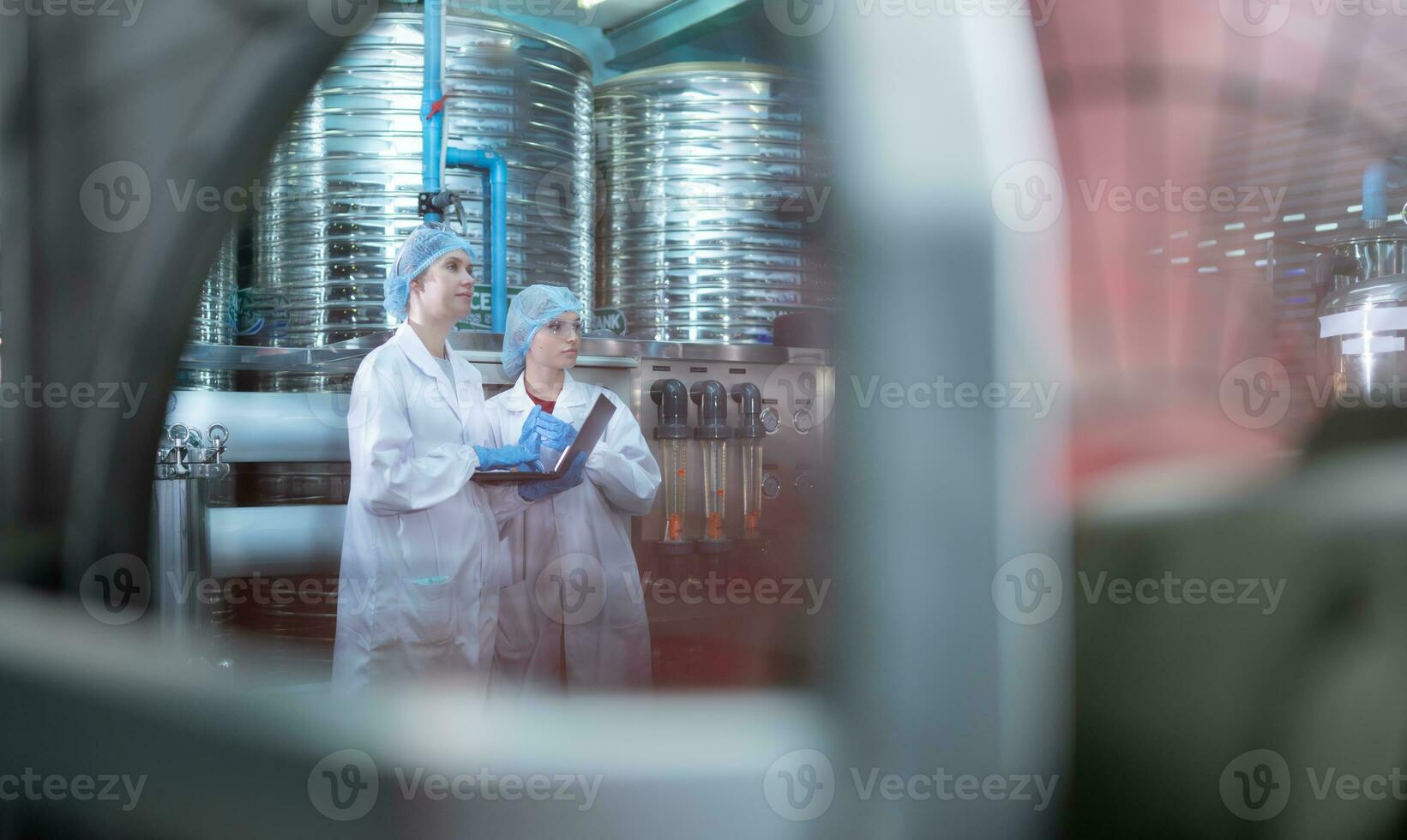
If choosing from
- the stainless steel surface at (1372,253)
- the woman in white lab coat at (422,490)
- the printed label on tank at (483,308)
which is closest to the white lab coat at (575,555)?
the woman in white lab coat at (422,490)

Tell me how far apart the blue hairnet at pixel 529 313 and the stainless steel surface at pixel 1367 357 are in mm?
2283

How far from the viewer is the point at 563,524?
2.79 meters

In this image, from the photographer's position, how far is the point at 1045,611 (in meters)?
0.45

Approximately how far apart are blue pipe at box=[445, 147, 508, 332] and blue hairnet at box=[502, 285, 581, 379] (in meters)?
0.10

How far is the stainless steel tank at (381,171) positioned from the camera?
2.88 m

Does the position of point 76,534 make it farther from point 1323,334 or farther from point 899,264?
point 1323,334

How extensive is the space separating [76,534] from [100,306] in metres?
0.10

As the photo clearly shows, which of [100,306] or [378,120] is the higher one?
[378,120]

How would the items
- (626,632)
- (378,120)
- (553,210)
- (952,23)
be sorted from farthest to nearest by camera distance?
(553,210) < (378,120) < (626,632) < (952,23)

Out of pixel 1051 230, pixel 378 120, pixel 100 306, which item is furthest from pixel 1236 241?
pixel 378 120

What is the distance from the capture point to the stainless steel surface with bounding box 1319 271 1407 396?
1.68 ft

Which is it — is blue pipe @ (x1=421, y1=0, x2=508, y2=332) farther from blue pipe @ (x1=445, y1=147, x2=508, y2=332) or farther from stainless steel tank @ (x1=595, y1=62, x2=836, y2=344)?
stainless steel tank @ (x1=595, y1=62, x2=836, y2=344)

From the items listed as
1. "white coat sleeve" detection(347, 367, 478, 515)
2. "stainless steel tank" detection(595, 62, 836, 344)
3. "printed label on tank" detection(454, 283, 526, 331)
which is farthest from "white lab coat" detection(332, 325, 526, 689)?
"stainless steel tank" detection(595, 62, 836, 344)

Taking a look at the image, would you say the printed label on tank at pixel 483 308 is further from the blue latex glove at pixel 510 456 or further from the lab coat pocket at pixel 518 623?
the lab coat pocket at pixel 518 623
